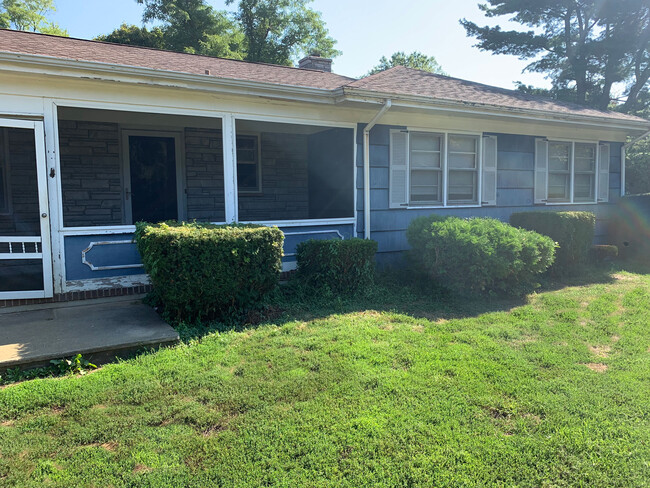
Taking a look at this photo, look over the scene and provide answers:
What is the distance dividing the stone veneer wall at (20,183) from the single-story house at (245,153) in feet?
0.07

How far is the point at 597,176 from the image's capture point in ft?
34.1

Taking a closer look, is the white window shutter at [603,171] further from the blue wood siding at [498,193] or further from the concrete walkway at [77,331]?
the concrete walkway at [77,331]

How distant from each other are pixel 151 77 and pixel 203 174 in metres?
3.62

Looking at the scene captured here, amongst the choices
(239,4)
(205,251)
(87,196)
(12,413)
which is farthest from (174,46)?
(12,413)

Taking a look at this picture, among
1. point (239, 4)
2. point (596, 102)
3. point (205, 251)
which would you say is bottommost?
point (205, 251)

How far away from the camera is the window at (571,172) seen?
9.65 m

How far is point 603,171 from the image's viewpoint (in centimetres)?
1048

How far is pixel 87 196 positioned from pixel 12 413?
591cm

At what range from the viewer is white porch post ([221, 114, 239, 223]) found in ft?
21.4

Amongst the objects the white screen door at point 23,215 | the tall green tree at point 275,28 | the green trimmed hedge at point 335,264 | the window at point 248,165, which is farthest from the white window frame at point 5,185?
the tall green tree at point 275,28

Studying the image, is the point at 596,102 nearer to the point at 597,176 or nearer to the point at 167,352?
the point at 597,176

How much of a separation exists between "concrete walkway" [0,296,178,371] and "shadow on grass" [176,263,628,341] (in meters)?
0.42

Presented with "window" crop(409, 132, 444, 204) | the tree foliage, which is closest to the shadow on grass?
"window" crop(409, 132, 444, 204)

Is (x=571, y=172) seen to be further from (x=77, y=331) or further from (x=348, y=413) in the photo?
(x=77, y=331)
